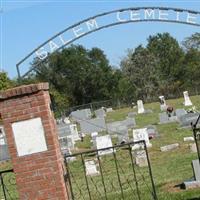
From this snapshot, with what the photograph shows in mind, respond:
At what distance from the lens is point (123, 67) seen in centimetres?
8562

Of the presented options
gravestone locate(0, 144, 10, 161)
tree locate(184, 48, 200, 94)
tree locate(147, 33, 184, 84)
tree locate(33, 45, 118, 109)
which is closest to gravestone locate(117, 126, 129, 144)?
gravestone locate(0, 144, 10, 161)

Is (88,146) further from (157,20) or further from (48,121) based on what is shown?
(48,121)

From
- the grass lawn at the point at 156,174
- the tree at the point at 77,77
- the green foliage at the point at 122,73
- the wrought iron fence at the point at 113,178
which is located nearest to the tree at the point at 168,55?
the green foliage at the point at 122,73

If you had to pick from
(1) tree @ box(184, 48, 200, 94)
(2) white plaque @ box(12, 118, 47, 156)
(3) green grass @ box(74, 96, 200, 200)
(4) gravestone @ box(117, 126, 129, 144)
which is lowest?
(3) green grass @ box(74, 96, 200, 200)

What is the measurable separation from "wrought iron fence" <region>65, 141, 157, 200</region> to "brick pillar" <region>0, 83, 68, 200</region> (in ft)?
1.49

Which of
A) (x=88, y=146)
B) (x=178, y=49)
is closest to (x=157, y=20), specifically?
(x=88, y=146)

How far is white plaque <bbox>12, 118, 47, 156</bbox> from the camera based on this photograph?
7809 mm

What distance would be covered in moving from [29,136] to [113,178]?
7.22 meters

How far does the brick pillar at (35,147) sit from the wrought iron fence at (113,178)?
0.45 meters

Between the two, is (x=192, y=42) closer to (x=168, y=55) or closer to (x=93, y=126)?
(x=168, y=55)

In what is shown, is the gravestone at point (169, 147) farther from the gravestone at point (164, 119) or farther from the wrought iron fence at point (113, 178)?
the gravestone at point (164, 119)

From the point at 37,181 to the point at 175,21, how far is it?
6624 millimetres

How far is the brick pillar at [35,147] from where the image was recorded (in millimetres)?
7816

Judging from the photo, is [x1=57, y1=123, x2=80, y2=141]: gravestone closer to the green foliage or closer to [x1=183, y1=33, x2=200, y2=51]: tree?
the green foliage
